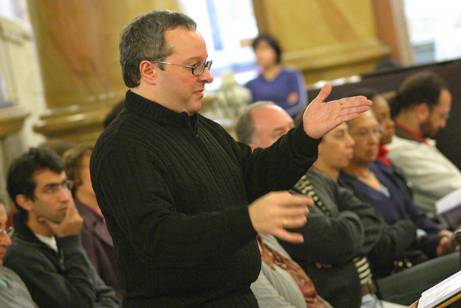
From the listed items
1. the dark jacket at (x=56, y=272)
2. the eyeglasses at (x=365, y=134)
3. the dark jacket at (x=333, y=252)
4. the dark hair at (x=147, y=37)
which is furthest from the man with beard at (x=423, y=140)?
the dark hair at (x=147, y=37)

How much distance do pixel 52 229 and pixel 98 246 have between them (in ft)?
1.59

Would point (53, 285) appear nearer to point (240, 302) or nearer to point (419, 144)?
point (240, 302)

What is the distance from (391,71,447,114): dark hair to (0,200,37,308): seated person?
3.02 metres

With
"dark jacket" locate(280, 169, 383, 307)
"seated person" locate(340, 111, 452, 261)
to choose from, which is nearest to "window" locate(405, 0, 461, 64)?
"seated person" locate(340, 111, 452, 261)

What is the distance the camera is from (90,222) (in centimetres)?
420

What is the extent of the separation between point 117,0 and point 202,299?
379 cm

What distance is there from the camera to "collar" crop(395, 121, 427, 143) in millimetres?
5465

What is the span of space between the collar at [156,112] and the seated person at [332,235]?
111 cm

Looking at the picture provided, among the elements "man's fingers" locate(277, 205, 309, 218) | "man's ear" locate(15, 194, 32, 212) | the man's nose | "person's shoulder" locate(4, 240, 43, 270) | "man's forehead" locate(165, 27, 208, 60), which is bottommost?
"person's shoulder" locate(4, 240, 43, 270)

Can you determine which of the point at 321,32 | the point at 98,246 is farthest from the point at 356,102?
the point at 321,32

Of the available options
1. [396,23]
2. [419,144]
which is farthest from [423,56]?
[419,144]

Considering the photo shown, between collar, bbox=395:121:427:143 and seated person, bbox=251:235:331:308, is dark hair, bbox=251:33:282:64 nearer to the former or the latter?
collar, bbox=395:121:427:143

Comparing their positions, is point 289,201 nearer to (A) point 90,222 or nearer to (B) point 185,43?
(B) point 185,43

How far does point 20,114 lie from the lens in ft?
20.8
